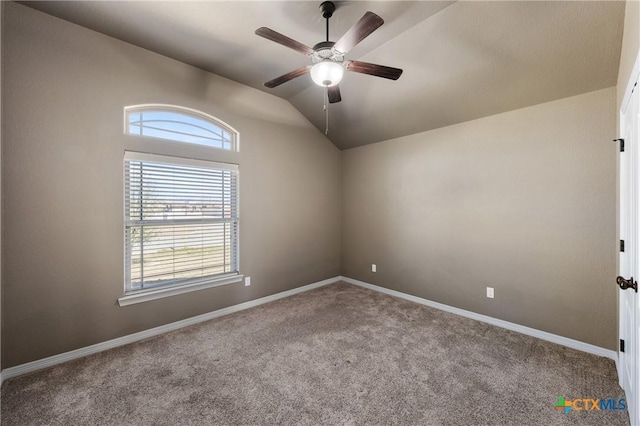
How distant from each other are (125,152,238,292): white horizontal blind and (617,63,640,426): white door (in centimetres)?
356

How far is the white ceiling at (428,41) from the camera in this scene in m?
2.12

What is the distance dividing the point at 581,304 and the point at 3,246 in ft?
16.7

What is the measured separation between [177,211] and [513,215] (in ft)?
12.4

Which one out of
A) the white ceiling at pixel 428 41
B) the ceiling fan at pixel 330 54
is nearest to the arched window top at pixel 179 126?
the white ceiling at pixel 428 41

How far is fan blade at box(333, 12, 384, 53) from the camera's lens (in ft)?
5.37

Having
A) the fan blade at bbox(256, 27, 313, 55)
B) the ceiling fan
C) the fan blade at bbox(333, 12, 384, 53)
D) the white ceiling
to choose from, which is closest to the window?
the white ceiling

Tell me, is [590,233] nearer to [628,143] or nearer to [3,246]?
[628,143]

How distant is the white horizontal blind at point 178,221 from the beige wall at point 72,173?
0.44ft

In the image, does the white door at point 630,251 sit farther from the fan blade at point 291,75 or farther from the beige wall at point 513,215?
the fan blade at point 291,75

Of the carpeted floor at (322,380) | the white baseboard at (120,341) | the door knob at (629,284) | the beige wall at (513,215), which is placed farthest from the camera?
the beige wall at (513,215)

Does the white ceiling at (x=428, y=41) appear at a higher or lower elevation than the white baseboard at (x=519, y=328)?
higher

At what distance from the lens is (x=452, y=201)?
3.49 meters

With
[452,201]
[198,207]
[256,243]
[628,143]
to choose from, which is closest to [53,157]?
[198,207]

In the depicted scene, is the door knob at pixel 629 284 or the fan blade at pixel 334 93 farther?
the fan blade at pixel 334 93
